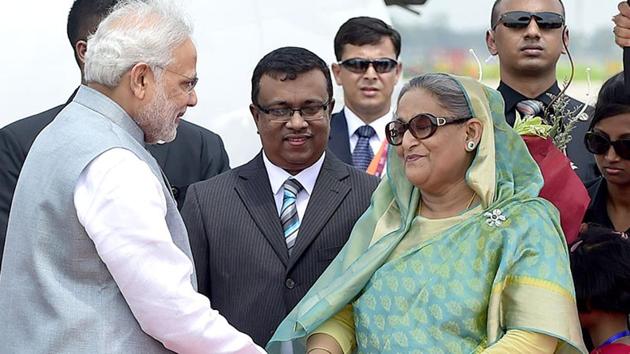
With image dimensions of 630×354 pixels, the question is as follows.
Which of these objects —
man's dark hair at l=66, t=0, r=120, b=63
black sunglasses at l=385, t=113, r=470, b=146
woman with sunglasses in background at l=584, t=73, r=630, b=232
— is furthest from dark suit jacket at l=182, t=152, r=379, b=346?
man's dark hair at l=66, t=0, r=120, b=63

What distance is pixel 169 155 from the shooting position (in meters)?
4.34

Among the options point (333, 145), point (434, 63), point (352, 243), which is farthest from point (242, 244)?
point (434, 63)

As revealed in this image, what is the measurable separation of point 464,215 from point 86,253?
1021mm

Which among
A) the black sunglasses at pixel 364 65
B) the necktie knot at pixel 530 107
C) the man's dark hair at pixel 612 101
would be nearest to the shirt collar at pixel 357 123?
the black sunglasses at pixel 364 65

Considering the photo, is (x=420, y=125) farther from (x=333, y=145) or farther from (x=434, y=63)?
(x=434, y=63)

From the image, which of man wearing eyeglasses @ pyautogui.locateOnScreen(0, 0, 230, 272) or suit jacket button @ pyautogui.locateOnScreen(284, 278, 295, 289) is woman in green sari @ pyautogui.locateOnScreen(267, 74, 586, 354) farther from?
man wearing eyeglasses @ pyautogui.locateOnScreen(0, 0, 230, 272)

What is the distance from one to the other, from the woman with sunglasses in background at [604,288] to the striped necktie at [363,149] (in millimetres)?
1873

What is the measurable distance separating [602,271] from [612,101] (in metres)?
0.67

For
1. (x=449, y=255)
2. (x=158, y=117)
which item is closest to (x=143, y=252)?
(x=158, y=117)

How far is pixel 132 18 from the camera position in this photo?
3.02 meters

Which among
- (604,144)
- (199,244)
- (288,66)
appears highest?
(288,66)

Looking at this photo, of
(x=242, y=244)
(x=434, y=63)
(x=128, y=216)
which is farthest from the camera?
(x=434, y=63)

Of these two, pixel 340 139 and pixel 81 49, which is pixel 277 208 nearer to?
pixel 81 49

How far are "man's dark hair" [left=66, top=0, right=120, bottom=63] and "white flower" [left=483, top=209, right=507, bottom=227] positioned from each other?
1.67m
